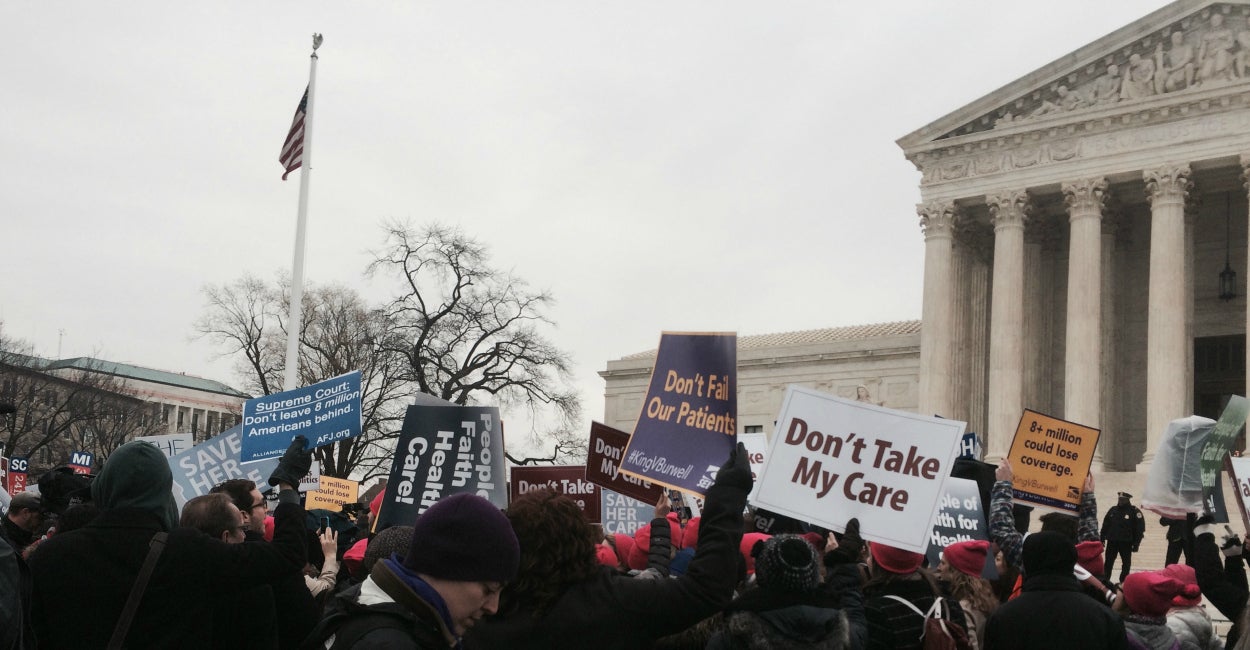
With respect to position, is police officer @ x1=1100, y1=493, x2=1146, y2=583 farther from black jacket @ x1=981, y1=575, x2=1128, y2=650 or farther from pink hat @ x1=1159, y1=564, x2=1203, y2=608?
A: black jacket @ x1=981, y1=575, x2=1128, y2=650

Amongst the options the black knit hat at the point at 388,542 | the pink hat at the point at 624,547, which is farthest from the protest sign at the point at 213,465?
the black knit hat at the point at 388,542

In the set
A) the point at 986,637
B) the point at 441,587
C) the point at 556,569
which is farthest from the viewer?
the point at 986,637

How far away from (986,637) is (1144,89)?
35476mm

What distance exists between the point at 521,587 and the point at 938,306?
125 feet

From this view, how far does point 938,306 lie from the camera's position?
1617 inches

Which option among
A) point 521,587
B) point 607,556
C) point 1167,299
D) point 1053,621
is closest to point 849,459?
point 607,556

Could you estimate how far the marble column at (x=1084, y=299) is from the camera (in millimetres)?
37531

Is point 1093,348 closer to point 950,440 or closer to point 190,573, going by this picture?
point 950,440

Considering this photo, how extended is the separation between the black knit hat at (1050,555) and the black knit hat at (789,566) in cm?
133

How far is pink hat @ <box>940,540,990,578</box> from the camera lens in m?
6.76

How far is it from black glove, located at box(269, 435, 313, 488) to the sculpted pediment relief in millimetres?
35647

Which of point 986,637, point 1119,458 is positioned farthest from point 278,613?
point 1119,458

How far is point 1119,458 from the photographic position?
40.2 meters

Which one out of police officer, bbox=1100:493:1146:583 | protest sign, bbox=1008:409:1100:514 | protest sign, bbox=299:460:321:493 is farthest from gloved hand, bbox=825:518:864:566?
police officer, bbox=1100:493:1146:583
